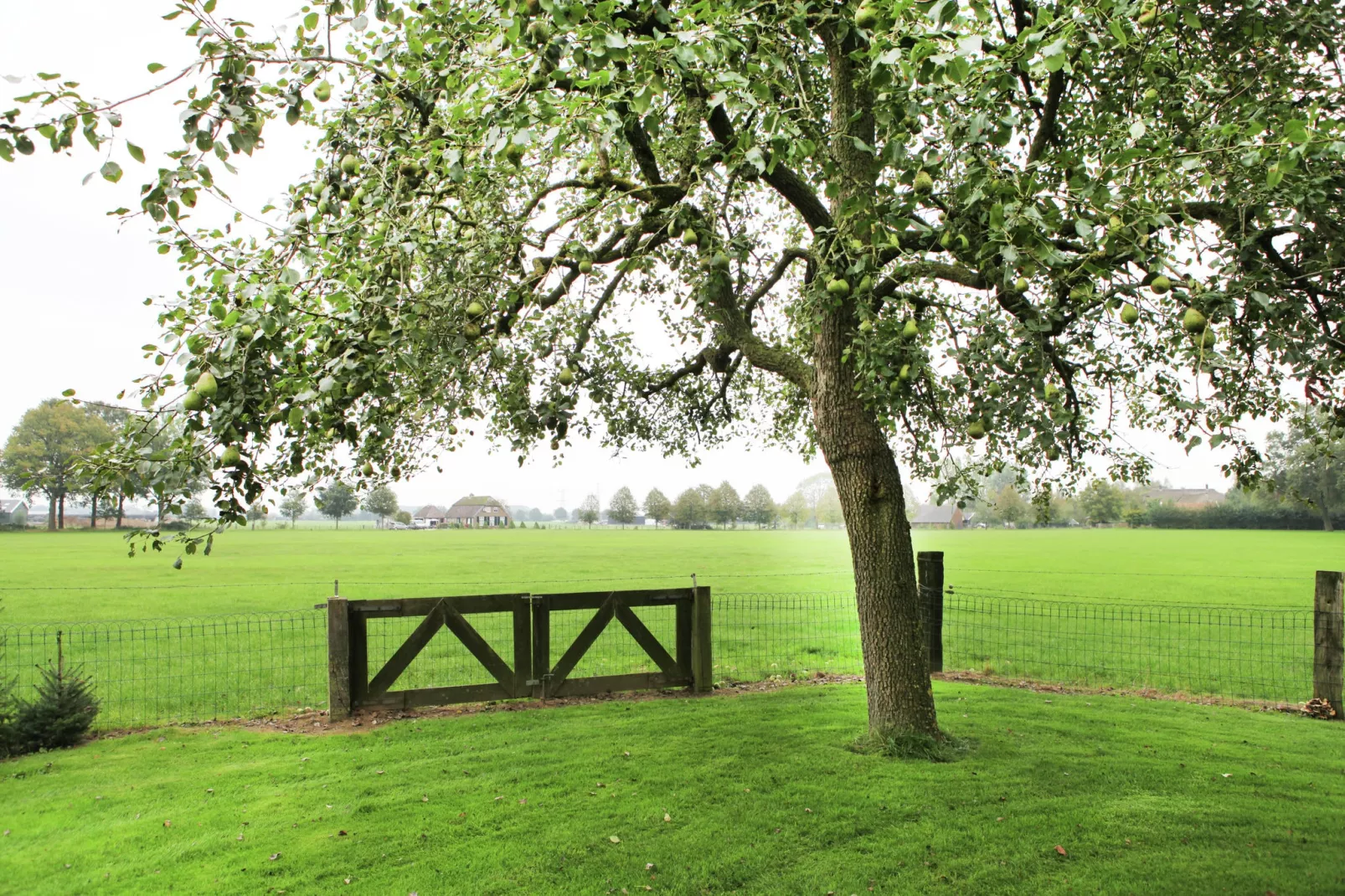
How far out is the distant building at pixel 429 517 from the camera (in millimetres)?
106662

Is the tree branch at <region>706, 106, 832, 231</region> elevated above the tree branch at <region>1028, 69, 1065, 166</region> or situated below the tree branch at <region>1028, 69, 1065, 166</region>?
below

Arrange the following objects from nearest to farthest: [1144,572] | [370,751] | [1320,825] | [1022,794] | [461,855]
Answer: [461,855]
[1320,825]
[1022,794]
[370,751]
[1144,572]

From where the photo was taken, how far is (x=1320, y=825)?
18.2 ft

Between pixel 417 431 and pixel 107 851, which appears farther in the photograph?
pixel 417 431

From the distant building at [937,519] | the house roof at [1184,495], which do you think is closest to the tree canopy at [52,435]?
the distant building at [937,519]

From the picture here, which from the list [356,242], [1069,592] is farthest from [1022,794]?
[1069,592]

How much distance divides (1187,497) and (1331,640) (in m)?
94.8

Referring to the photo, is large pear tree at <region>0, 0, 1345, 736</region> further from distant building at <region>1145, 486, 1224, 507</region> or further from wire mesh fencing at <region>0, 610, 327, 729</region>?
distant building at <region>1145, 486, 1224, 507</region>

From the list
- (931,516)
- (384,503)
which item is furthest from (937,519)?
(384,503)

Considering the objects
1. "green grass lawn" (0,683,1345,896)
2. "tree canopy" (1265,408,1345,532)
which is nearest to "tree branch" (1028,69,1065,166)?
"tree canopy" (1265,408,1345,532)

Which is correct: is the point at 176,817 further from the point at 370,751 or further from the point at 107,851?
the point at 370,751

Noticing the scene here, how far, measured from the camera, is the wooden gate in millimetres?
8844

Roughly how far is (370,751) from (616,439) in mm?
5349

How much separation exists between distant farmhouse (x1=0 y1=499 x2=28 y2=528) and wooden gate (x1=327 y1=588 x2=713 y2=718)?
7998cm
